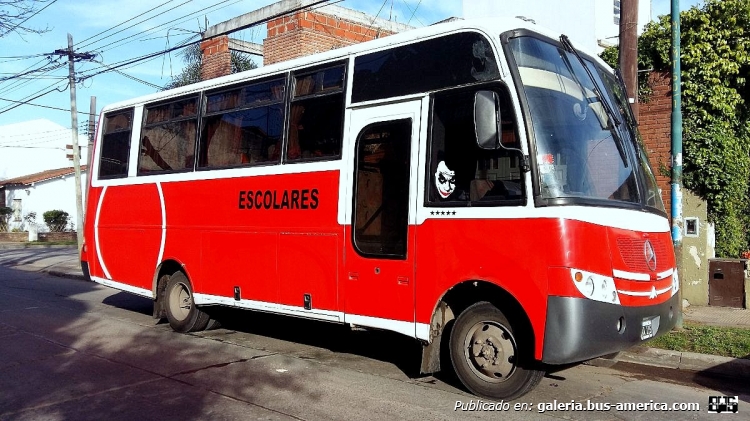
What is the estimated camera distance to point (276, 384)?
22.4 ft

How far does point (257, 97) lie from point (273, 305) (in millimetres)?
2656

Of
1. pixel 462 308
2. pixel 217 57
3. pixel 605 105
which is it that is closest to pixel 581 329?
pixel 462 308

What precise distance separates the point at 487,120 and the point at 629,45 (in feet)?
14.2

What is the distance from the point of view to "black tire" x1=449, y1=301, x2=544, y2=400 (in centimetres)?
593

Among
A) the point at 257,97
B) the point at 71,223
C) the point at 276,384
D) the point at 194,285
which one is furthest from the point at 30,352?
the point at 71,223

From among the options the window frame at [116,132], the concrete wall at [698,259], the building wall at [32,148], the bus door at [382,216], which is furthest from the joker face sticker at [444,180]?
the building wall at [32,148]

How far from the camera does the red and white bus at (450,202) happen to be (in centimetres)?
566

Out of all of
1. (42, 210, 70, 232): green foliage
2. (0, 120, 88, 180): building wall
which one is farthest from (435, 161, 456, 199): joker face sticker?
(0, 120, 88, 180): building wall

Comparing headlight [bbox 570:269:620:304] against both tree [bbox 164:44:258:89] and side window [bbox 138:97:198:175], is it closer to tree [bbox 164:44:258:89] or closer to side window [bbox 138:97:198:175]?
side window [bbox 138:97:198:175]

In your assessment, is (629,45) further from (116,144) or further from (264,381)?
(116,144)

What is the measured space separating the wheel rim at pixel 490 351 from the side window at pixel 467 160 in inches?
44.7

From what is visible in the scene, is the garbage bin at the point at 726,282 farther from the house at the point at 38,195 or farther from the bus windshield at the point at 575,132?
the house at the point at 38,195

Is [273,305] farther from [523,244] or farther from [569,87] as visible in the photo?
[569,87]

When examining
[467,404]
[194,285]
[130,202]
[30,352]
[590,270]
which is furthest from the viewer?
[130,202]
